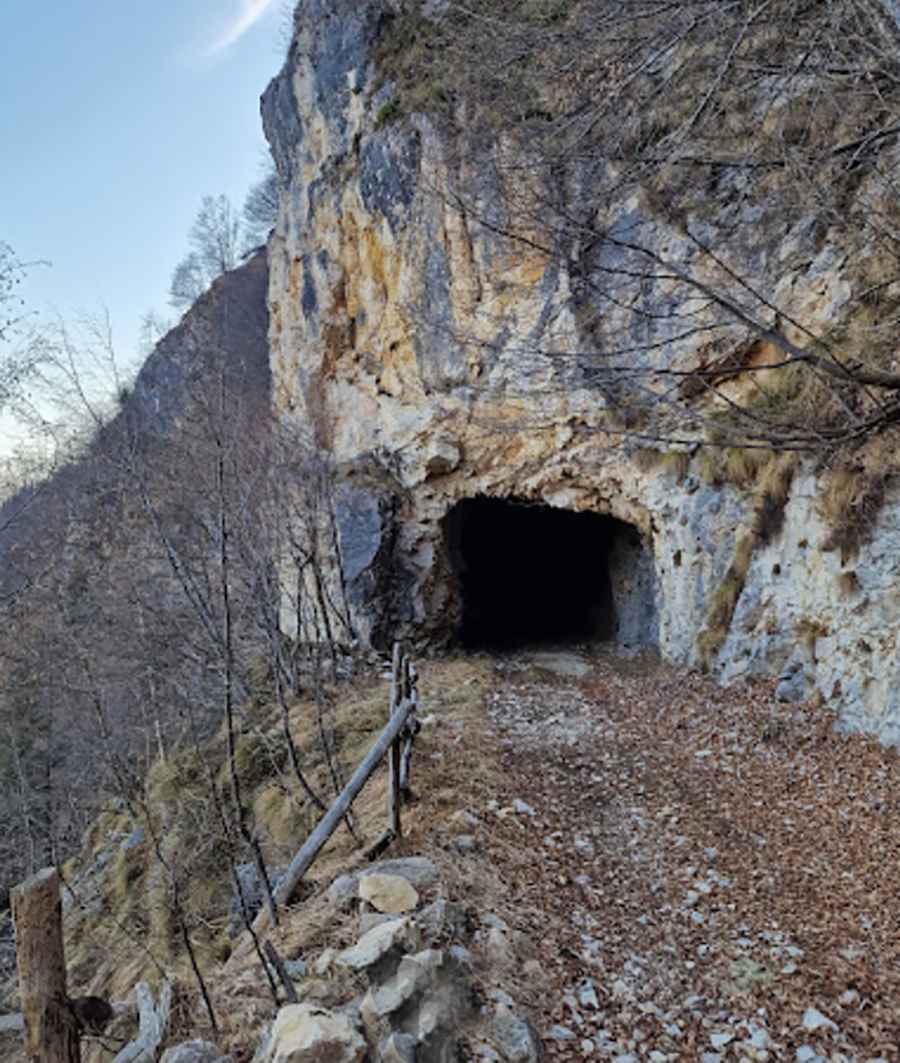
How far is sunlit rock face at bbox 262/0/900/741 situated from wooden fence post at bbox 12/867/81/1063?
5630 mm

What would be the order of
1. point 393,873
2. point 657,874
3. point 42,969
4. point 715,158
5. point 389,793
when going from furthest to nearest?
point 715,158
point 389,793
point 657,874
point 393,873
point 42,969

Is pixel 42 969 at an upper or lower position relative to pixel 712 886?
upper

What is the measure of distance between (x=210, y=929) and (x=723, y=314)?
6.38m

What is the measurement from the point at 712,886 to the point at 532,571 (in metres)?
13.6

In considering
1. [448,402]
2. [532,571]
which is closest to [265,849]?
[448,402]

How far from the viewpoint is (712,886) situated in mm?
3463

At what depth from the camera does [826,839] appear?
→ 3.86 m

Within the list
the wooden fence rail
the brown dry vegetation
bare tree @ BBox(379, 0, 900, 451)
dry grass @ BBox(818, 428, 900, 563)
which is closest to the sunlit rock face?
dry grass @ BBox(818, 428, 900, 563)

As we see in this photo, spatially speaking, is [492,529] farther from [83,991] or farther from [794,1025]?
[794,1025]

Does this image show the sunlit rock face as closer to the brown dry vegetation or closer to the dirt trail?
the brown dry vegetation

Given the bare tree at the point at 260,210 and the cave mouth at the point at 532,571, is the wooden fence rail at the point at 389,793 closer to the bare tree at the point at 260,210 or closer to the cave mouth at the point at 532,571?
the cave mouth at the point at 532,571

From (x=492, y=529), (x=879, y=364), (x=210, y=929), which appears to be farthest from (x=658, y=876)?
(x=492, y=529)

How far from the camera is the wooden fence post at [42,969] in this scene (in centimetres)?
213

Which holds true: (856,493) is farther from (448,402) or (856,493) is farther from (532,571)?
(532,571)
